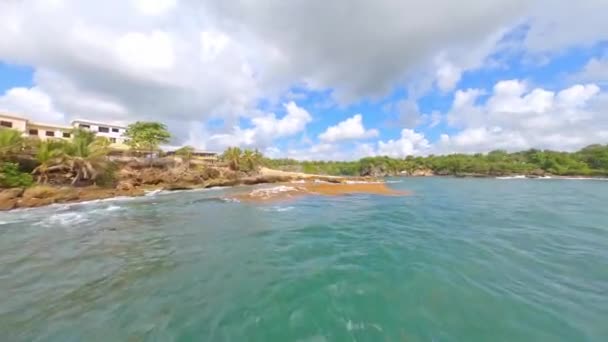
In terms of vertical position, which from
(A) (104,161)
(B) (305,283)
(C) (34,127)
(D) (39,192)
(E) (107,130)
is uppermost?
(E) (107,130)

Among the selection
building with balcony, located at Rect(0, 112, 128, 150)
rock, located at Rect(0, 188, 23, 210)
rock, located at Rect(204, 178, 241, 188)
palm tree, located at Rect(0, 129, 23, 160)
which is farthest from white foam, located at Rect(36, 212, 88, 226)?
rock, located at Rect(204, 178, 241, 188)

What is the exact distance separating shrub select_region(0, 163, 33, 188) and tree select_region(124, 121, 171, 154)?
2377cm

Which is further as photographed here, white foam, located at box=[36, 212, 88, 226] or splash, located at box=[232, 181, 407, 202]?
splash, located at box=[232, 181, 407, 202]

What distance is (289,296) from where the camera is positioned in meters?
6.06

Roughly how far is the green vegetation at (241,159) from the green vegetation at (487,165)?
44.7 metres

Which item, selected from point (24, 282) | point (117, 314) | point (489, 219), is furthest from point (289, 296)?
point (489, 219)

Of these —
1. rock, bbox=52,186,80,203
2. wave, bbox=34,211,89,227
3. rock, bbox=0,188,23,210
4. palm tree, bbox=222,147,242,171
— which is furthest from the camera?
palm tree, bbox=222,147,242,171

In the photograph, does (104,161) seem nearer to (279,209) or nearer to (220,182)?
(220,182)

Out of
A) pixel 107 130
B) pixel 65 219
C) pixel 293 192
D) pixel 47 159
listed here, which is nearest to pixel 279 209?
pixel 293 192

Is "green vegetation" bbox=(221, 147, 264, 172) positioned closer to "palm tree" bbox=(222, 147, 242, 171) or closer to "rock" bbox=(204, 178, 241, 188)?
"palm tree" bbox=(222, 147, 242, 171)

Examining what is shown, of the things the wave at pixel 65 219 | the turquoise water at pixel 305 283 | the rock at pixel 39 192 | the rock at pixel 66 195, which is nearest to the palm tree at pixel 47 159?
the rock at pixel 39 192

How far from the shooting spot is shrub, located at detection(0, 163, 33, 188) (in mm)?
23391

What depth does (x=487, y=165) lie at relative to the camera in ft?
384

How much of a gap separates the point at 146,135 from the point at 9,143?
23670mm
